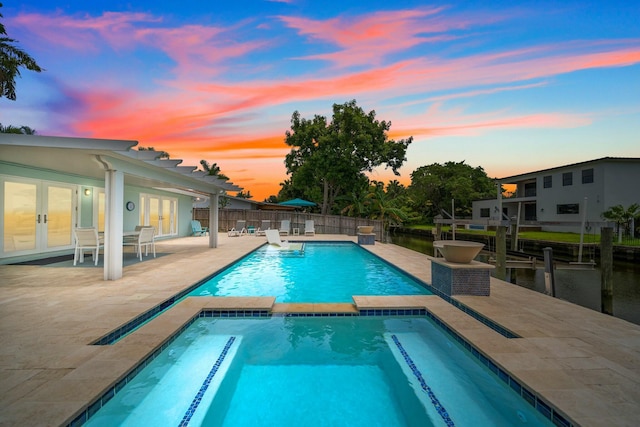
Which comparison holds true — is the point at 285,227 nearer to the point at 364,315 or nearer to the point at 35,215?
the point at 35,215

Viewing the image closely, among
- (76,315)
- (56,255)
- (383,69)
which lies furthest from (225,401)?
(383,69)

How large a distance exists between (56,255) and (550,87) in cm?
1935

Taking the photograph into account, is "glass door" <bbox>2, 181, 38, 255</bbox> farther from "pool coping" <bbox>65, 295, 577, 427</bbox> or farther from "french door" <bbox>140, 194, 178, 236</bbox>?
"pool coping" <bbox>65, 295, 577, 427</bbox>

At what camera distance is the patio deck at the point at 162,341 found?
2441 millimetres

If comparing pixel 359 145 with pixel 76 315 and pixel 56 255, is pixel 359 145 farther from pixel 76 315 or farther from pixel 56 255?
pixel 76 315

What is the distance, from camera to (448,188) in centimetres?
4466

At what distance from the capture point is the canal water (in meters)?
8.16

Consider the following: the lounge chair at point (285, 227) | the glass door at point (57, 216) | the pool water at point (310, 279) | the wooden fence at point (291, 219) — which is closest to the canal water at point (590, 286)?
the pool water at point (310, 279)

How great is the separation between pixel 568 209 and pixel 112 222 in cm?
3168

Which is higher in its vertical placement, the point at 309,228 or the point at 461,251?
the point at 461,251

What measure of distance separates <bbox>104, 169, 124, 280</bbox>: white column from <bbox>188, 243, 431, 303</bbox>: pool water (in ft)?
6.14

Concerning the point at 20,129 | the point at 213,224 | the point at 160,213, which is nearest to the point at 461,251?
the point at 213,224

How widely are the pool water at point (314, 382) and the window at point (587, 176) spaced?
27487 mm

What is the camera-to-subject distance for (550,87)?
43.8 ft
